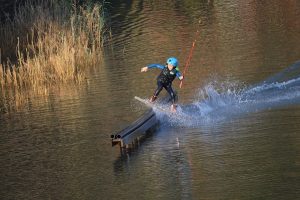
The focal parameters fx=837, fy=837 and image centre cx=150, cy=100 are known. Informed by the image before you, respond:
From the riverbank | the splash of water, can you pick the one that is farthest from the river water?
the riverbank

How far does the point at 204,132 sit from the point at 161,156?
2.09m

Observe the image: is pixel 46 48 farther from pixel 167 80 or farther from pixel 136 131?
pixel 136 131

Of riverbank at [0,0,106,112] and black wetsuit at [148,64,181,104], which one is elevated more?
riverbank at [0,0,106,112]

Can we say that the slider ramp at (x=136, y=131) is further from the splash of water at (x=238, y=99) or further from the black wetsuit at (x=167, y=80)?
the black wetsuit at (x=167, y=80)

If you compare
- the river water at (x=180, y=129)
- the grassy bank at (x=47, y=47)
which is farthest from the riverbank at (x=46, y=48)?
the river water at (x=180, y=129)

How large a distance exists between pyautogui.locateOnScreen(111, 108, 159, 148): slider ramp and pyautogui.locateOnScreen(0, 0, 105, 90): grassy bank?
7700 millimetres

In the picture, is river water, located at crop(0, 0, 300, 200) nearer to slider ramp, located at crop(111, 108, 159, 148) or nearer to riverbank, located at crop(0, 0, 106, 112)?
slider ramp, located at crop(111, 108, 159, 148)

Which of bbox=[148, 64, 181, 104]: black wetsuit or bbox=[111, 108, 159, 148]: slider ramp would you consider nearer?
bbox=[111, 108, 159, 148]: slider ramp

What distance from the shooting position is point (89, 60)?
1185 inches

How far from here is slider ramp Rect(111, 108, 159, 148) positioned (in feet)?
57.2

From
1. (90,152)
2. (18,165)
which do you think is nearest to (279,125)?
(90,152)

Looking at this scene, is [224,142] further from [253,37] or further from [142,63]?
[253,37]

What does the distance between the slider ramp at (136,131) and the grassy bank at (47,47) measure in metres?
7.70

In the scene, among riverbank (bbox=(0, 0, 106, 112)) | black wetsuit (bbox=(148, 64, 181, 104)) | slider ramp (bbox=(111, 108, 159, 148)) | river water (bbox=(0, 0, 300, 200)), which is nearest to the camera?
river water (bbox=(0, 0, 300, 200))
